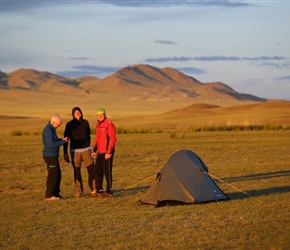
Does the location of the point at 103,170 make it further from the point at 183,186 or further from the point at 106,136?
the point at 183,186

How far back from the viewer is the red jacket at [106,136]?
14594 millimetres

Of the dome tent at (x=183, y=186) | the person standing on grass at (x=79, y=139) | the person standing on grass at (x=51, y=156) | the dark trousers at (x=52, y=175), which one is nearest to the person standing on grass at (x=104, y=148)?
the person standing on grass at (x=79, y=139)

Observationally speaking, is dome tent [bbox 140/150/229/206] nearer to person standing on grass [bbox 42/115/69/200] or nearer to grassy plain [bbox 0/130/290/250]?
grassy plain [bbox 0/130/290/250]

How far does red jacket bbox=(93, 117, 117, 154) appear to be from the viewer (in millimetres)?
14594

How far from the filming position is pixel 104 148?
48.1 ft

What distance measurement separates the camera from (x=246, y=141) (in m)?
33.1

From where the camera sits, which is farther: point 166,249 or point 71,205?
point 71,205

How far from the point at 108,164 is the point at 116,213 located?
232cm

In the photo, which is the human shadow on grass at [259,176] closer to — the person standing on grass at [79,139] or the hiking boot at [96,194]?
the hiking boot at [96,194]

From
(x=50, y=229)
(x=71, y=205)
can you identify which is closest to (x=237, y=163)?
(x=71, y=205)

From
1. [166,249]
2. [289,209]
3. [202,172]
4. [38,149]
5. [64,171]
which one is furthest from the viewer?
[38,149]

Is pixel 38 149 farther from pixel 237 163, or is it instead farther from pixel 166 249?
pixel 166 249

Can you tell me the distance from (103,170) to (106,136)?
0.77m

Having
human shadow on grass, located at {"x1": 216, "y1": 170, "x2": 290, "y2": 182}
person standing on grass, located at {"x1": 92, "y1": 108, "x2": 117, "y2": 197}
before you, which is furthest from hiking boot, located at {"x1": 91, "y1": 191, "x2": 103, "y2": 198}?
human shadow on grass, located at {"x1": 216, "y1": 170, "x2": 290, "y2": 182}
